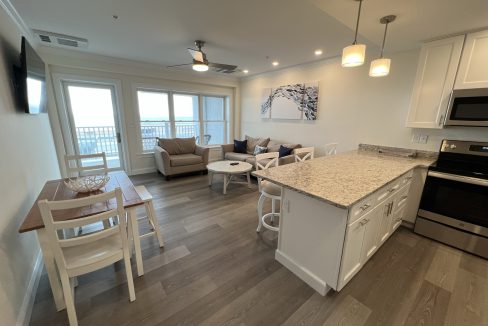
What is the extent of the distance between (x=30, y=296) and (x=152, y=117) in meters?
4.20

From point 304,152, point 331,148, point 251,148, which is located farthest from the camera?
point 251,148

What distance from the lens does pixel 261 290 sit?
66.2 inches

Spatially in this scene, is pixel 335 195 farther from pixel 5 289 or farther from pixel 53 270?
pixel 5 289

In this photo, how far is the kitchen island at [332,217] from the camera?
1455mm

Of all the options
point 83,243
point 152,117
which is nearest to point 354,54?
point 83,243

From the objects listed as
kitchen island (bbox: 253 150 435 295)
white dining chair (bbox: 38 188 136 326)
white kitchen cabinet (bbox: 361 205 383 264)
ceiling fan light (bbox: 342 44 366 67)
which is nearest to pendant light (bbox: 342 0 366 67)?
ceiling fan light (bbox: 342 44 366 67)

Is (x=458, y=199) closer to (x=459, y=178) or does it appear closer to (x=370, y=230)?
(x=459, y=178)

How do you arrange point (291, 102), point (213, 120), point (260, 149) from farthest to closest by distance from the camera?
point (213, 120) → point (260, 149) → point (291, 102)

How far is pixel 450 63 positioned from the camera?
7.41 feet

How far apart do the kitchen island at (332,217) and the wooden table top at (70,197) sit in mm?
1223

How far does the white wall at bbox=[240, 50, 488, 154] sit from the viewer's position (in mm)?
2885

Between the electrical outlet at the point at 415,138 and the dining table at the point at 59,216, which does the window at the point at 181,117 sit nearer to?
the dining table at the point at 59,216

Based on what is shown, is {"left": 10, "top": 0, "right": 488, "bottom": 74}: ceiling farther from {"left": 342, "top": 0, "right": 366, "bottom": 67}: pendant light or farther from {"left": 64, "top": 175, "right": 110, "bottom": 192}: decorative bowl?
{"left": 64, "top": 175, "right": 110, "bottom": 192}: decorative bowl

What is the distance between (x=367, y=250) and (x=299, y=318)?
2.97 feet
